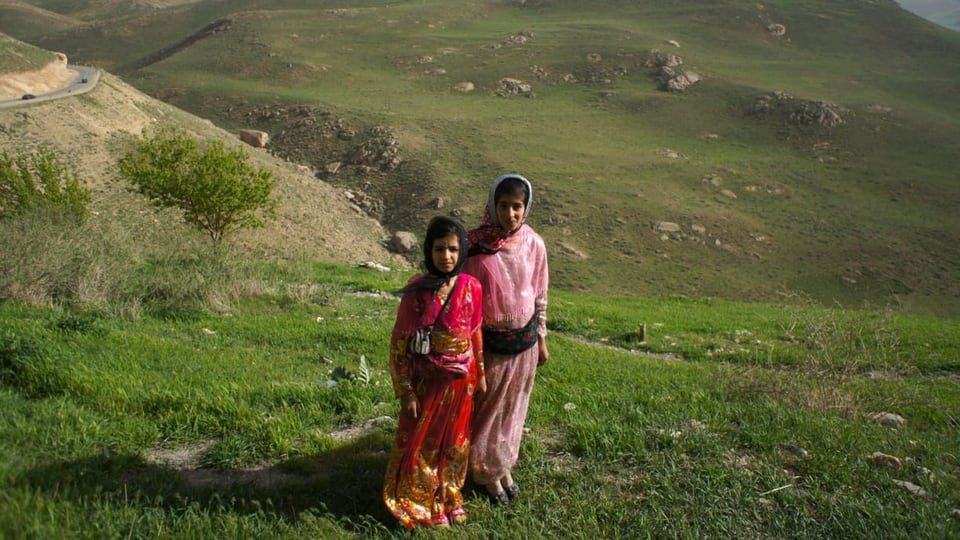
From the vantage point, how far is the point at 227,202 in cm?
1537

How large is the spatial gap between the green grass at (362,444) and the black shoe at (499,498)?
0.07 metres

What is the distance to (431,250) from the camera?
3.16 meters

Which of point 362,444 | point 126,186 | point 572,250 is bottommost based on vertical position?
point 572,250

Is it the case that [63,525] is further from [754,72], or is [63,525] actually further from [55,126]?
[754,72]

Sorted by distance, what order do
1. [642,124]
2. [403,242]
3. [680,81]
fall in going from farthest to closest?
[680,81] < [642,124] < [403,242]

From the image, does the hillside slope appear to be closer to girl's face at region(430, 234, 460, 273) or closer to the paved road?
the paved road

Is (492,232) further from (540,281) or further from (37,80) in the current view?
(37,80)

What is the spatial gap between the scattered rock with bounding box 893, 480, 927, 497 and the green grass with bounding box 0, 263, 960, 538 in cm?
4

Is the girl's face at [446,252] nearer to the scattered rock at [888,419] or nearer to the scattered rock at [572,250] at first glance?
the scattered rock at [888,419]

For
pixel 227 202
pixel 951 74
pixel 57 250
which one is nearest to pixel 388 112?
pixel 227 202

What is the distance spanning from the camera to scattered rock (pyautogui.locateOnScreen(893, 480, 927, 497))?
3.48 meters

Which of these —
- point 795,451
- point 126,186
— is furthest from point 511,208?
point 126,186

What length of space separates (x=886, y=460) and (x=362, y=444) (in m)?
3.19

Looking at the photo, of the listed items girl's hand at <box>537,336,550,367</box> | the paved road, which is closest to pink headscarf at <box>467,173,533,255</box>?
girl's hand at <box>537,336,550,367</box>
